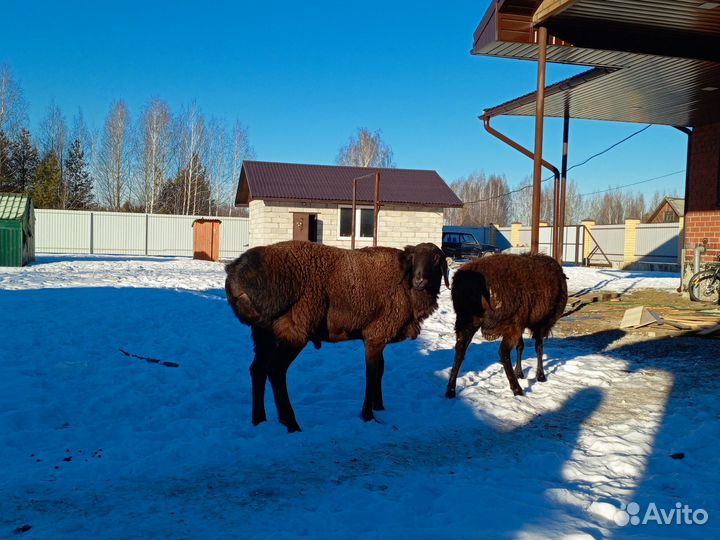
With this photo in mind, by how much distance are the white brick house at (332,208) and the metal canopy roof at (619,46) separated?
1111 cm

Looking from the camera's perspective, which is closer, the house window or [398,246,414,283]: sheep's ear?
[398,246,414,283]: sheep's ear

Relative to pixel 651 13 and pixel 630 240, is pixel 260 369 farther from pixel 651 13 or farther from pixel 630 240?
pixel 630 240

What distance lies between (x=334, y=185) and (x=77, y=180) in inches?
1336

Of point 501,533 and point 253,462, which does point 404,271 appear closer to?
point 253,462

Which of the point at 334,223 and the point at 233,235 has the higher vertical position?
the point at 334,223

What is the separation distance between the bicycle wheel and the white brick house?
11655 mm

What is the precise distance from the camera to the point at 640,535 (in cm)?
336

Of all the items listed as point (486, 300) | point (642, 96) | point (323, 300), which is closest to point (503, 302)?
point (486, 300)

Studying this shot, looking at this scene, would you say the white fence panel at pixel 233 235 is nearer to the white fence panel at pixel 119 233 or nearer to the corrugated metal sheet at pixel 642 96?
the white fence panel at pixel 119 233

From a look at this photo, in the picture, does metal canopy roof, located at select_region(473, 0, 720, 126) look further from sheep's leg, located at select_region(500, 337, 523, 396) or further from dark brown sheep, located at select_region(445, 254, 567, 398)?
sheep's leg, located at select_region(500, 337, 523, 396)

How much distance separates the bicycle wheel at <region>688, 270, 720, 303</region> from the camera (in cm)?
1280

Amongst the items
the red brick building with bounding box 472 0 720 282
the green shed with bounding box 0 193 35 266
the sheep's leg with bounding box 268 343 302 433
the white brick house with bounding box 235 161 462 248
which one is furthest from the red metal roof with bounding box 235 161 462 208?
the sheep's leg with bounding box 268 343 302 433

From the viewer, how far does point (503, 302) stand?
6.75 meters

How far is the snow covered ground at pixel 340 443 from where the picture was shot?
11.5ft
